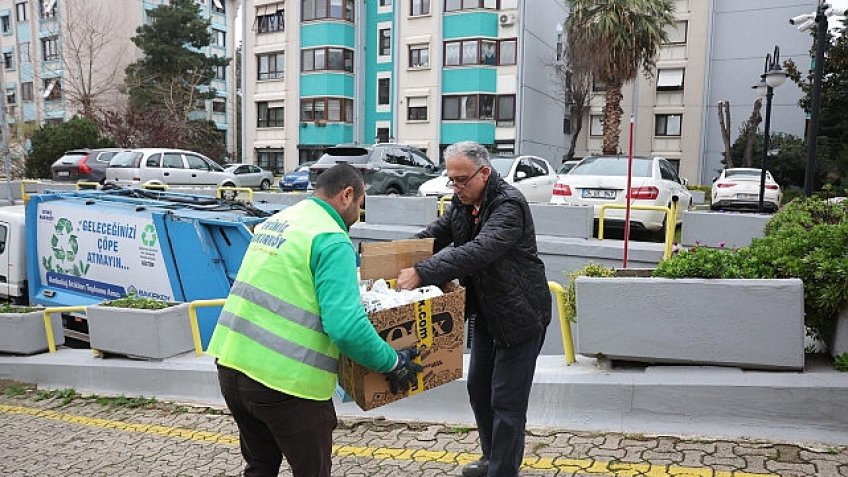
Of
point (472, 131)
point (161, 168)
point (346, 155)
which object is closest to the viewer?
point (346, 155)

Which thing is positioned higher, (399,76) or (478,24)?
(478,24)

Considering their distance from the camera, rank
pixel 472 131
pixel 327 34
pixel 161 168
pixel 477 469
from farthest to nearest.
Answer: pixel 327 34, pixel 472 131, pixel 161 168, pixel 477 469

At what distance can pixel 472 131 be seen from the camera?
109ft

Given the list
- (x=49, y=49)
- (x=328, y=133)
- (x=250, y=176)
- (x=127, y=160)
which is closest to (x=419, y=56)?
(x=328, y=133)

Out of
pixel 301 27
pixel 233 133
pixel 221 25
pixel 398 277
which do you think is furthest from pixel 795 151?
pixel 221 25

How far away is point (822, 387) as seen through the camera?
13.0 ft

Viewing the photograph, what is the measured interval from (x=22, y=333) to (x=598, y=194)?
811cm

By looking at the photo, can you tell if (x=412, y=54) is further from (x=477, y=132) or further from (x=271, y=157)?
(x=271, y=157)

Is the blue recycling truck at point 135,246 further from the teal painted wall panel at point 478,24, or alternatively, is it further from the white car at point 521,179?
the teal painted wall panel at point 478,24

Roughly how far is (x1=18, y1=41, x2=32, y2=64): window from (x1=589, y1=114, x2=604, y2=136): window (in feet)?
127

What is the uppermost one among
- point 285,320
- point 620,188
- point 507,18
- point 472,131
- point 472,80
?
point 507,18

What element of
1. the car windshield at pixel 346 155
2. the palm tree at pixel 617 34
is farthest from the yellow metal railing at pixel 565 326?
the palm tree at pixel 617 34

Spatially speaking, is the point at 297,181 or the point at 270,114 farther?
the point at 270,114

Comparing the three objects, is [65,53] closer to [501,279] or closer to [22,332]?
[22,332]
